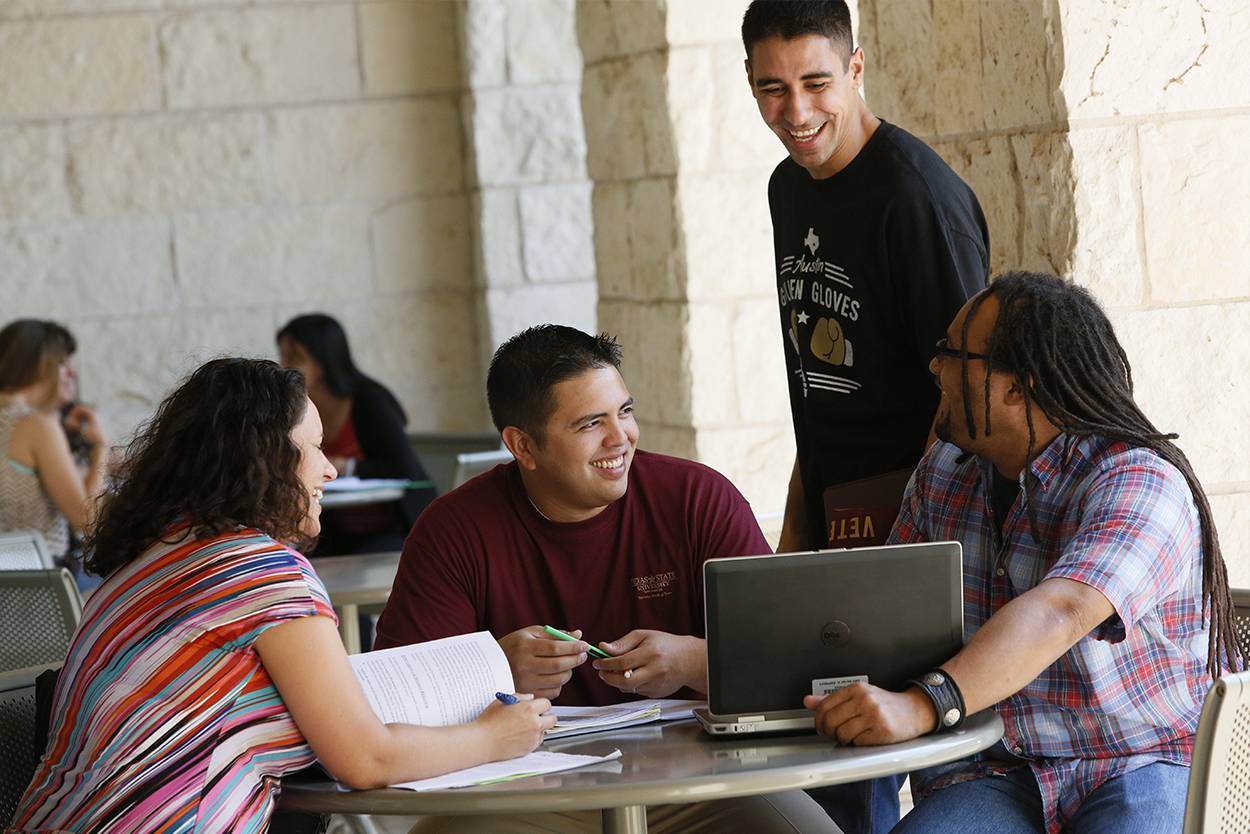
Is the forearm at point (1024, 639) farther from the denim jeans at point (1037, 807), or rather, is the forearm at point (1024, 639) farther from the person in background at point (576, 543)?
the person in background at point (576, 543)

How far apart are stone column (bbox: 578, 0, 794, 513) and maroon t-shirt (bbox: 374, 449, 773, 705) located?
194 centimetres

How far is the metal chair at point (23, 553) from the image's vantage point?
385 cm

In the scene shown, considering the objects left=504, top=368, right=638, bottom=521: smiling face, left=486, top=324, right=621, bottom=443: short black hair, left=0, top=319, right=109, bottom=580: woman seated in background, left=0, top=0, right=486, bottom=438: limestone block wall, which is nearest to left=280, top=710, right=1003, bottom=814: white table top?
left=504, top=368, right=638, bottom=521: smiling face

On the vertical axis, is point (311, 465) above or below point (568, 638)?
above

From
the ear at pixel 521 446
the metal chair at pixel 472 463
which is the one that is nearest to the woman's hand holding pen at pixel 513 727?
the ear at pixel 521 446

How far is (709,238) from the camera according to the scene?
4.55 metres

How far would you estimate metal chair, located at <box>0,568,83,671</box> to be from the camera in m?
3.36

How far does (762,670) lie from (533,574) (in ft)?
2.03

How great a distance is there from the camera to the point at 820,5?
2721 mm

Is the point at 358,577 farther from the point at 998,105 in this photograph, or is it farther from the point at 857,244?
the point at 998,105

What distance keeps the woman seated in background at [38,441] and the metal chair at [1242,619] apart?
3.49 m

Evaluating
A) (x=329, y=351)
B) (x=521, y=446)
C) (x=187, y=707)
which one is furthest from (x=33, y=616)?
(x=329, y=351)

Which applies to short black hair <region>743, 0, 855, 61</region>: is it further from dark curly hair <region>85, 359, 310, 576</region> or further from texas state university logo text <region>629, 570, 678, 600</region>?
dark curly hair <region>85, 359, 310, 576</region>

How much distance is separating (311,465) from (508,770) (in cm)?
Answer: 51
